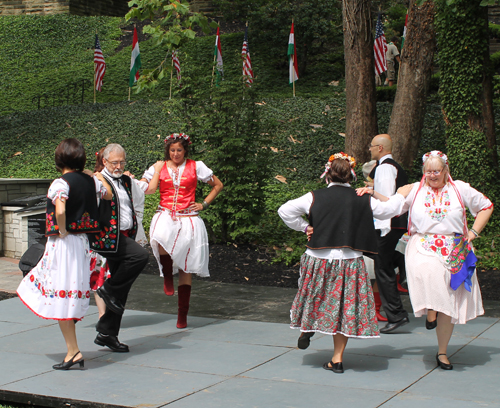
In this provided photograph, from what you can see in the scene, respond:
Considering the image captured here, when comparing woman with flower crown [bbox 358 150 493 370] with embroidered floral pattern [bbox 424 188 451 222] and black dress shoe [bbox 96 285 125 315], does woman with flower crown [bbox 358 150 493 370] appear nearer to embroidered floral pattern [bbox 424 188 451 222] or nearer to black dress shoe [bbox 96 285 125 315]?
embroidered floral pattern [bbox 424 188 451 222]

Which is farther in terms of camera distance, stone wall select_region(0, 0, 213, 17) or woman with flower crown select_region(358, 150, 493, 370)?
stone wall select_region(0, 0, 213, 17)

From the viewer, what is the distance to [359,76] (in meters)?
13.2

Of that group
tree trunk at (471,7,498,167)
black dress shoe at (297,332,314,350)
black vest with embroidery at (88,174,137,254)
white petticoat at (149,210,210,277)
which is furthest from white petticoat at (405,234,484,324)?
tree trunk at (471,7,498,167)

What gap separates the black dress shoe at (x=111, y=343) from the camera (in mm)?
5641

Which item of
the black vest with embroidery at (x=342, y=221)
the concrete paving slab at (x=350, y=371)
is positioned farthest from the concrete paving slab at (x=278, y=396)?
the black vest with embroidery at (x=342, y=221)

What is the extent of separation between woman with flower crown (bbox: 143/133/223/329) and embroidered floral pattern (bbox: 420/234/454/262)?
8.17ft

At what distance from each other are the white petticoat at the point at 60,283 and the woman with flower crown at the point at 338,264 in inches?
70.6

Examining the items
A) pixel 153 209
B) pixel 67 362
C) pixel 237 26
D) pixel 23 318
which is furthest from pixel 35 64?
pixel 67 362

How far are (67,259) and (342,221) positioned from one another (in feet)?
7.48

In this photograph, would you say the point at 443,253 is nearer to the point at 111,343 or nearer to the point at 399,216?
the point at 399,216

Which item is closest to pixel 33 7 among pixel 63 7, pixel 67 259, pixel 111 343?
pixel 63 7

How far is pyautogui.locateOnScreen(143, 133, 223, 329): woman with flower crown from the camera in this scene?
6.55 meters

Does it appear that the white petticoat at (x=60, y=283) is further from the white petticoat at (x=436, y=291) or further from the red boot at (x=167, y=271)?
the white petticoat at (x=436, y=291)

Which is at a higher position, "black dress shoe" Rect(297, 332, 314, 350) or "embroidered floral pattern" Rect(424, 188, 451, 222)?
"embroidered floral pattern" Rect(424, 188, 451, 222)
